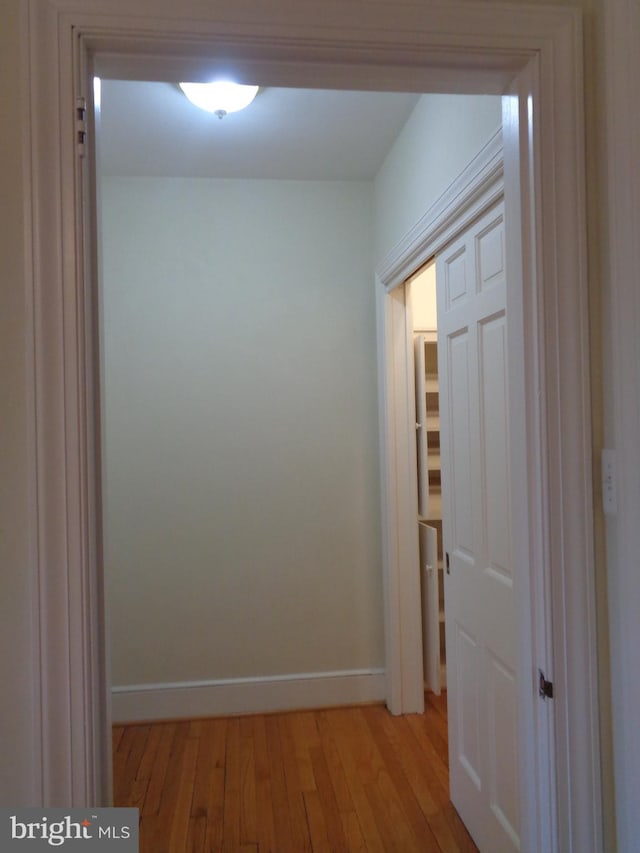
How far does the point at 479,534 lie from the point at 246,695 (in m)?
1.74

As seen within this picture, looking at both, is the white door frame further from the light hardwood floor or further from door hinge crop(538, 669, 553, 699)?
the light hardwood floor

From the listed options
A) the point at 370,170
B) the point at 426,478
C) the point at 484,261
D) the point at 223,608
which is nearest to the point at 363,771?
the point at 223,608

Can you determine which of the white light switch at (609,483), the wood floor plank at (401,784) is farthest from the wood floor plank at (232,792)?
the white light switch at (609,483)

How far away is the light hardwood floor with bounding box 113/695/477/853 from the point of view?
1.94 metres

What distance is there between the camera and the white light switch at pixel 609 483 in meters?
1.00

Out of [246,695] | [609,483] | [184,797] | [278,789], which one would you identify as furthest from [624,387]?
[246,695]

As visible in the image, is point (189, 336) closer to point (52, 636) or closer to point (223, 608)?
point (223, 608)

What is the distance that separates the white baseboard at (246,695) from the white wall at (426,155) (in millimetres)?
2192

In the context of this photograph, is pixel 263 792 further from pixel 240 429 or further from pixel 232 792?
pixel 240 429

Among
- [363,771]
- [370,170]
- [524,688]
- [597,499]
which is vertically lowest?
[363,771]

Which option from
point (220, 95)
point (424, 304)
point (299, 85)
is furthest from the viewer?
point (424, 304)

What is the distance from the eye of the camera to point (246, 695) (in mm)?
2844

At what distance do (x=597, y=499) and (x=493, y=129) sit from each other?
3.44ft

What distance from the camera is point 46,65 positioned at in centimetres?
94
